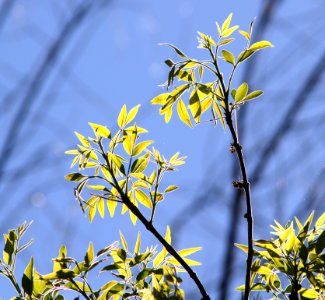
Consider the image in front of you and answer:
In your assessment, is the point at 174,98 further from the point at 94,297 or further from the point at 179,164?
the point at 94,297

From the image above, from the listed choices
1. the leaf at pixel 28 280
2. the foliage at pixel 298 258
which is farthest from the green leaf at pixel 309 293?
the leaf at pixel 28 280

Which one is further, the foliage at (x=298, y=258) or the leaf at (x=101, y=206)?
the leaf at (x=101, y=206)

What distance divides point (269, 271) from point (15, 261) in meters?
0.29

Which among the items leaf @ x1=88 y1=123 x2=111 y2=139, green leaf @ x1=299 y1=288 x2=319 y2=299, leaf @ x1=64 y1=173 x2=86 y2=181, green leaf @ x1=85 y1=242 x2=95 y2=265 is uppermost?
leaf @ x1=88 y1=123 x2=111 y2=139

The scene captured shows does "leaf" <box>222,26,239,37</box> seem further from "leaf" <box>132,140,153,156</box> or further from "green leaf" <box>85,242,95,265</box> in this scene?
"green leaf" <box>85,242,95,265</box>

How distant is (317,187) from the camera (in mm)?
1712

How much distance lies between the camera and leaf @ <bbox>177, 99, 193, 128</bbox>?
794 mm

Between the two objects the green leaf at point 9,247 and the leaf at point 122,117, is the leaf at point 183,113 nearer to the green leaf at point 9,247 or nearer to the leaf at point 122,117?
the leaf at point 122,117

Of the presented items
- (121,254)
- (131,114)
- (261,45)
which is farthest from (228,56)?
(121,254)

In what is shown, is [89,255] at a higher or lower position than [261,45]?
lower

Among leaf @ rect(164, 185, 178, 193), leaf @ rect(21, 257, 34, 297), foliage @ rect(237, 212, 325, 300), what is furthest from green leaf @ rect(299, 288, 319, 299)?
leaf @ rect(21, 257, 34, 297)

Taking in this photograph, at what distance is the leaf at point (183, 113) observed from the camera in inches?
31.3

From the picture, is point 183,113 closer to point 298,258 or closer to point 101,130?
point 101,130

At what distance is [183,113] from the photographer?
0.80m
